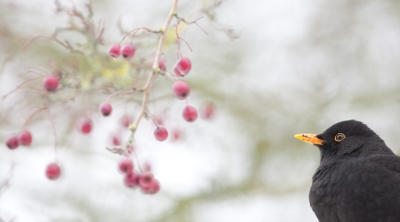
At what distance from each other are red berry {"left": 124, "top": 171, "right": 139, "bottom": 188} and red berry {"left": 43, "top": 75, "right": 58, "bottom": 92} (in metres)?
0.61

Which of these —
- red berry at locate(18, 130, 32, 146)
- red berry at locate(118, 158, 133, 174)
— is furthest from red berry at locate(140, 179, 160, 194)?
red berry at locate(18, 130, 32, 146)

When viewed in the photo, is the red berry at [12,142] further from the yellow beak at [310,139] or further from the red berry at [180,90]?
the yellow beak at [310,139]

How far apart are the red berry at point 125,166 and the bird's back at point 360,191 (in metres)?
1.24

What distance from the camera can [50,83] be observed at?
320 centimetres

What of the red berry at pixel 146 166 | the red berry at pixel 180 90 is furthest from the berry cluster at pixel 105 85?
the red berry at pixel 146 166

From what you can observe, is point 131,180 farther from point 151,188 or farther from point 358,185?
point 358,185

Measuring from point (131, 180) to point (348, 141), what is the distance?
1591 mm

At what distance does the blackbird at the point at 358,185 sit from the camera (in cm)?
348

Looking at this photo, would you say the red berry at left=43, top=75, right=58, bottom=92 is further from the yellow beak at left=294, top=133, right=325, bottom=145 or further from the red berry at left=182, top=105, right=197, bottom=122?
the yellow beak at left=294, top=133, right=325, bottom=145

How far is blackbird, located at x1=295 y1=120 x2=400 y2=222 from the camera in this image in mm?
3479

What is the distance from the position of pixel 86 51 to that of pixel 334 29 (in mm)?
4094

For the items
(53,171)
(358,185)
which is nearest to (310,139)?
(358,185)

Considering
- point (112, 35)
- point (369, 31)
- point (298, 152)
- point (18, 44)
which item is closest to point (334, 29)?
point (369, 31)

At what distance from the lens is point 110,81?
139 inches
